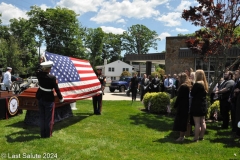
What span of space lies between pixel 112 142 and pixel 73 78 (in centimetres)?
244

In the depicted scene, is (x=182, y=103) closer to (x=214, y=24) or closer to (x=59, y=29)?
(x=214, y=24)

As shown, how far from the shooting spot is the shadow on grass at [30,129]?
5.61 metres

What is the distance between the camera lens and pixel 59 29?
41.9 metres

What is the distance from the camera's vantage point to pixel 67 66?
730 cm

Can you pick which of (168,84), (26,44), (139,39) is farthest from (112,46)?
(168,84)

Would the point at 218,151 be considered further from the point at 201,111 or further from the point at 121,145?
the point at 121,145

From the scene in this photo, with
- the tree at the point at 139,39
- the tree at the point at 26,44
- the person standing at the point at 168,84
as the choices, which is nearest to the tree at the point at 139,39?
the tree at the point at 139,39

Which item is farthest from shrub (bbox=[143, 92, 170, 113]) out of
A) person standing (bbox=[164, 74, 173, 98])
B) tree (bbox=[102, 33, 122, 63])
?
tree (bbox=[102, 33, 122, 63])

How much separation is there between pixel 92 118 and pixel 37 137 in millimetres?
2718

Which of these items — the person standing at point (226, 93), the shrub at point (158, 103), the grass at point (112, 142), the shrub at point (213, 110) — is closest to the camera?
the grass at point (112, 142)

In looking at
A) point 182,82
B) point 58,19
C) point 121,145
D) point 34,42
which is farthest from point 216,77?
point 34,42

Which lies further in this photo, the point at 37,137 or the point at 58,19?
the point at 58,19

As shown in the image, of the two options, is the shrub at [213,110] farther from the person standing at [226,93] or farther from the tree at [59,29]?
the tree at [59,29]

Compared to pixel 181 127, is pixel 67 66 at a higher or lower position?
higher
